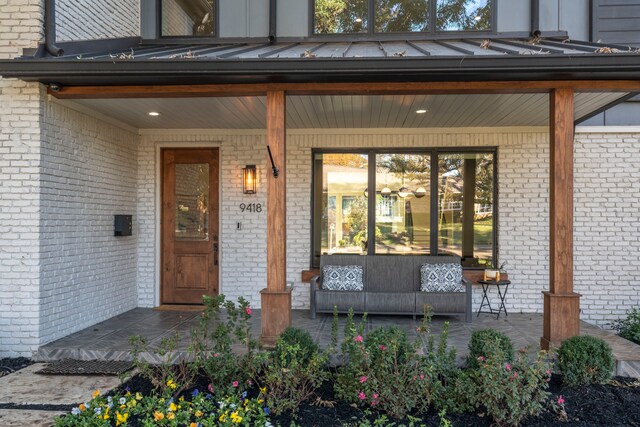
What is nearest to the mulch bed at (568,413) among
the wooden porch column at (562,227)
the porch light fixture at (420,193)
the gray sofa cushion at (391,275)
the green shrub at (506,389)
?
the green shrub at (506,389)

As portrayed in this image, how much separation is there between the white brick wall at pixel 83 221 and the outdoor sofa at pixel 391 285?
2.82 m

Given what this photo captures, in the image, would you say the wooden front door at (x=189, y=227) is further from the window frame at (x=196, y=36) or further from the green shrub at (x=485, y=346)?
the green shrub at (x=485, y=346)

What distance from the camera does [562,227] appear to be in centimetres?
406

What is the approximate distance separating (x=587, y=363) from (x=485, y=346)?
952mm

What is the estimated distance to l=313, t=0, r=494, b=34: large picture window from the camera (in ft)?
19.5

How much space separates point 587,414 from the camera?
3266mm

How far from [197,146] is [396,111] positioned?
10.4 ft

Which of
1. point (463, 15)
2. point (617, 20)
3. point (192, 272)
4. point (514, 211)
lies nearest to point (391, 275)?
point (514, 211)

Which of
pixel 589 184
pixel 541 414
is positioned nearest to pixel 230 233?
pixel 541 414

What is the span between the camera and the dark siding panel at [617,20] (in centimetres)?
590

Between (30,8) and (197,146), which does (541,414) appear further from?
(30,8)

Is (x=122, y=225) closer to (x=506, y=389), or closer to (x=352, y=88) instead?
(x=352, y=88)

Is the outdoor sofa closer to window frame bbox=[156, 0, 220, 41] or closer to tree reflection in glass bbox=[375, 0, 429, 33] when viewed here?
tree reflection in glass bbox=[375, 0, 429, 33]

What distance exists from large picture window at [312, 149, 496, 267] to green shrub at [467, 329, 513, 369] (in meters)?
2.91
